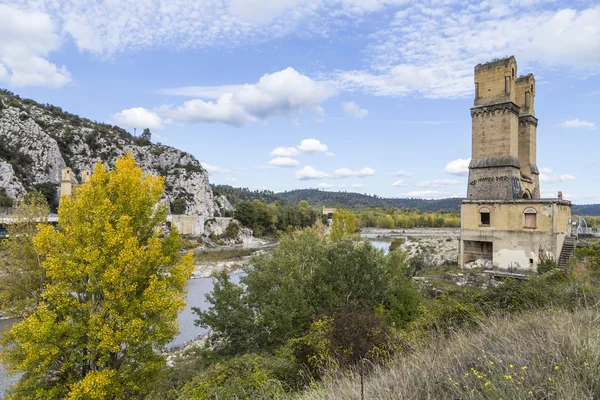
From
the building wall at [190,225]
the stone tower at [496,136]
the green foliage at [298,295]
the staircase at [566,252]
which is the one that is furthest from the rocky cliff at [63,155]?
the staircase at [566,252]

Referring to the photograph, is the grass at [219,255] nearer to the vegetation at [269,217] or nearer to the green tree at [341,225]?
the vegetation at [269,217]

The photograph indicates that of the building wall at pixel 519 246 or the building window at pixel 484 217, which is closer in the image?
the building wall at pixel 519 246

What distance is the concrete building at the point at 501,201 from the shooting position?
64.0 ft

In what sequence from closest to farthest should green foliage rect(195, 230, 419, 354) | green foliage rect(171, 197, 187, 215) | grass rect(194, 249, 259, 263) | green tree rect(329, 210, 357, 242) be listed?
1. green foliage rect(195, 230, 419, 354)
2. green tree rect(329, 210, 357, 242)
3. grass rect(194, 249, 259, 263)
4. green foliage rect(171, 197, 187, 215)

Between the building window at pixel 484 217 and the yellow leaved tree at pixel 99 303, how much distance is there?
19243 millimetres

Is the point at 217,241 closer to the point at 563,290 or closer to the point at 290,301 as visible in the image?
the point at 290,301

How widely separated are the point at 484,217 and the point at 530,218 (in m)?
2.47

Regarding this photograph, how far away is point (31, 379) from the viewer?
7848 mm

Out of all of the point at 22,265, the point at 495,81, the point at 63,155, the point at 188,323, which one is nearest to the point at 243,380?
the point at 22,265

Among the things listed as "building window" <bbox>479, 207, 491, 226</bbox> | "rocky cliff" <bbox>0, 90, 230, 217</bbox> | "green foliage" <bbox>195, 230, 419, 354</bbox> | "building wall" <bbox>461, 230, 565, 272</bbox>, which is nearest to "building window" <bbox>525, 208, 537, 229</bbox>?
"building wall" <bbox>461, 230, 565, 272</bbox>

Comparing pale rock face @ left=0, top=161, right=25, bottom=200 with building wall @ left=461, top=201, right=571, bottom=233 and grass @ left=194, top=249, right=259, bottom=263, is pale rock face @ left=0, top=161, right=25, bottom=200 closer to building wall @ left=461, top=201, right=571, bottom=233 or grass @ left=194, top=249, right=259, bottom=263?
grass @ left=194, top=249, right=259, bottom=263

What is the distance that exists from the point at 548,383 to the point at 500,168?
20597mm

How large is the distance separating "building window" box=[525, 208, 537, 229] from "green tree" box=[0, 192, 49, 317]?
76.1ft

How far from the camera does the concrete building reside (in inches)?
768
